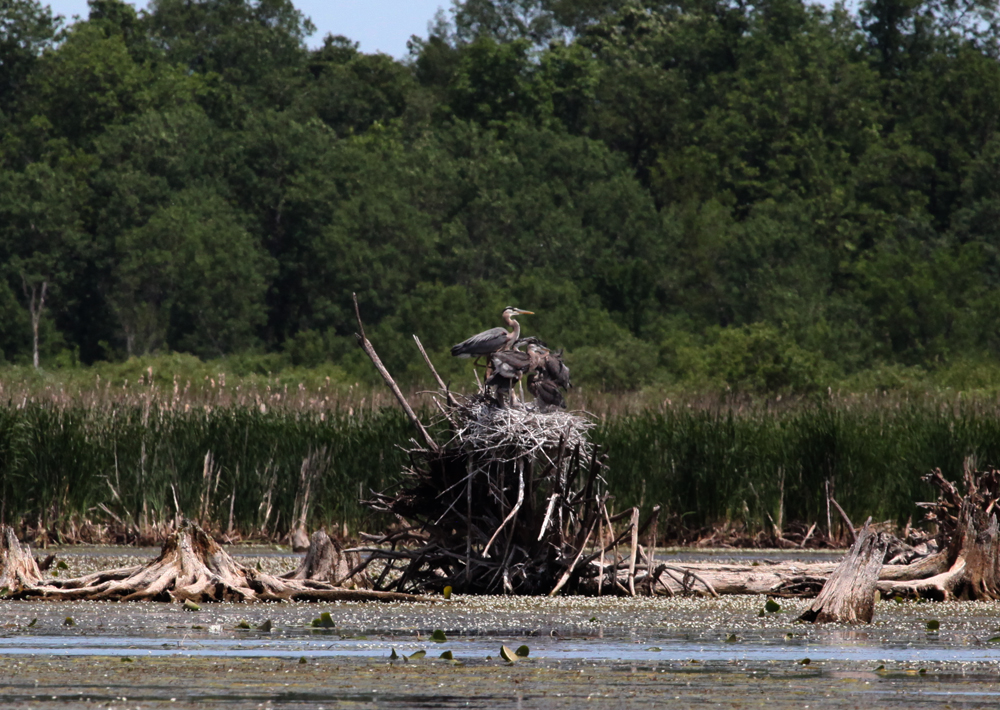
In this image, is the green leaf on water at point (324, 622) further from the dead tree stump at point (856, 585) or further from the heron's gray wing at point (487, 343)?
the dead tree stump at point (856, 585)

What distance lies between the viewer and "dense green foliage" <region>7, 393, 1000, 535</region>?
54.6ft

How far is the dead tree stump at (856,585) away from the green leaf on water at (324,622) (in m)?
2.69

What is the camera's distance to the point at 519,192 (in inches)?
1989

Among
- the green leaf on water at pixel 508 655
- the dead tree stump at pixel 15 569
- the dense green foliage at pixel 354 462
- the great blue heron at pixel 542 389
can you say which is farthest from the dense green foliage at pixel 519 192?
the green leaf on water at pixel 508 655

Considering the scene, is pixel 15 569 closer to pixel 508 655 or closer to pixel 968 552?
pixel 508 655

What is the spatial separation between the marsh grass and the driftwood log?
5711mm

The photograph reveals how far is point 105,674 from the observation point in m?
6.95

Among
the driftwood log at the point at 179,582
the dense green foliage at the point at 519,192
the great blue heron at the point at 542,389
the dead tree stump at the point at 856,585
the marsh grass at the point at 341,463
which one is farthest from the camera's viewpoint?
the dense green foliage at the point at 519,192

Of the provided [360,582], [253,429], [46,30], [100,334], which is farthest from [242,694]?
[46,30]

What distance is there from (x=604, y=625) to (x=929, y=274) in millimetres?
37527

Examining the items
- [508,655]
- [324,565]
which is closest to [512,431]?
[324,565]

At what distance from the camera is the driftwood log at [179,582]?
34.3 ft

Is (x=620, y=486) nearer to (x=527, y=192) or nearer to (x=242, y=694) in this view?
(x=242, y=694)

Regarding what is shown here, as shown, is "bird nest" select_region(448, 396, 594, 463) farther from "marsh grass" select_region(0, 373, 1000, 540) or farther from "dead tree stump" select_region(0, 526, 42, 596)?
"marsh grass" select_region(0, 373, 1000, 540)
